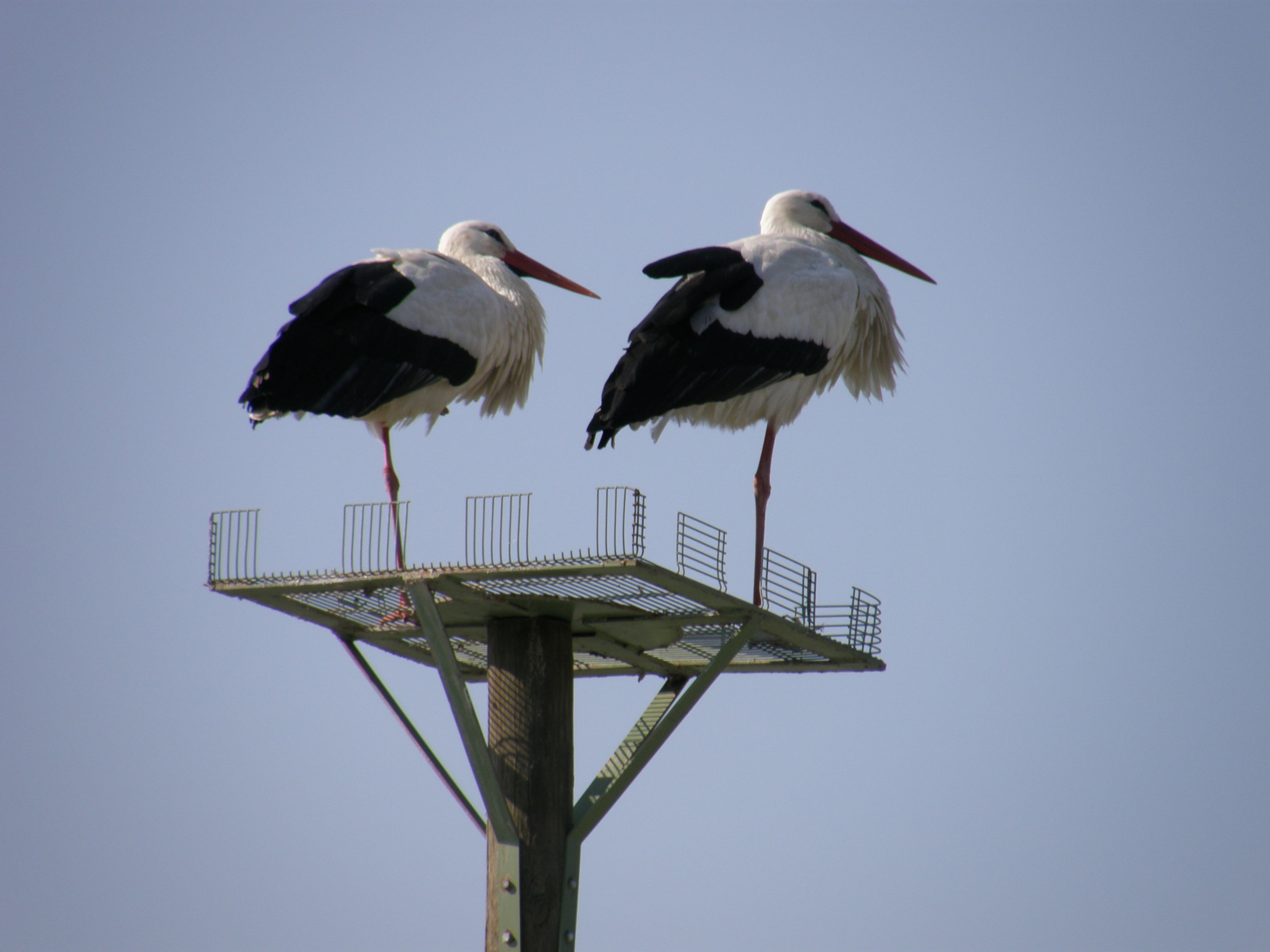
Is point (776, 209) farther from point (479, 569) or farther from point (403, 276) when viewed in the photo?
point (479, 569)

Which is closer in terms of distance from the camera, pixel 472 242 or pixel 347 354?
pixel 347 354

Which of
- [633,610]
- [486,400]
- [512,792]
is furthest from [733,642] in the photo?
[486,400]

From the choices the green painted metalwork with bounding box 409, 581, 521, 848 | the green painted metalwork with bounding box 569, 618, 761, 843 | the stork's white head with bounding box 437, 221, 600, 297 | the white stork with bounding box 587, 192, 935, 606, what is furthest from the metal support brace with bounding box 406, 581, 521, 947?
the stork's white head with bounding box 437, 221, 600, 297

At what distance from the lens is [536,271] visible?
14.0 meters

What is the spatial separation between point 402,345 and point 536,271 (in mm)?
2884

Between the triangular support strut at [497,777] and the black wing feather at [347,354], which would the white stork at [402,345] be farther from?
the triangular support strut at [497,777]

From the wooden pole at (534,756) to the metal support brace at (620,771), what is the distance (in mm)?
58

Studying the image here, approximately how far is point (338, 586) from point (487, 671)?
4.36ft

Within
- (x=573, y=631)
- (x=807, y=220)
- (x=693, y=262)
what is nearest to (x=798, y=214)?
(x=807, y=220)

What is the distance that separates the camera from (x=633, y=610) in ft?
34.9

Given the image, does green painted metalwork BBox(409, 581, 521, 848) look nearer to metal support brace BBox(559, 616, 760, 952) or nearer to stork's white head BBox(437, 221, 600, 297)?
metal support brace BBox(559, 616, 760, 952)

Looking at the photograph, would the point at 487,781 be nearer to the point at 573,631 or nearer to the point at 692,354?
the point at 573,631

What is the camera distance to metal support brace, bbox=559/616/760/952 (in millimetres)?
10414

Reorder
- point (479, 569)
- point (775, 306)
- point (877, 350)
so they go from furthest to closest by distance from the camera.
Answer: point (877, 350), point (775, 306), point (479, 569)
